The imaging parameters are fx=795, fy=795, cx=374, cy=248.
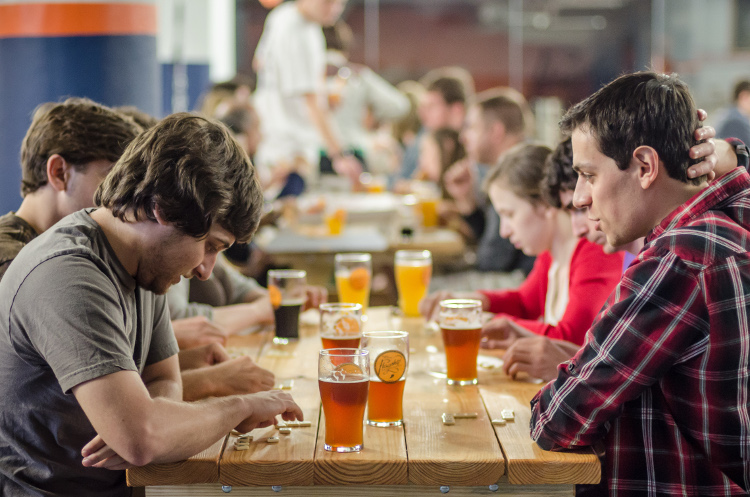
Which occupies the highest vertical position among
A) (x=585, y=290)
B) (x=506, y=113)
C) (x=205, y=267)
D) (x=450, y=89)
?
(x=450, y=89)

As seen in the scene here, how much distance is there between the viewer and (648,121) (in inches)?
52.7

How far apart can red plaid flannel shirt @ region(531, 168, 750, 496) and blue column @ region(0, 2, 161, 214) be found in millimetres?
2314

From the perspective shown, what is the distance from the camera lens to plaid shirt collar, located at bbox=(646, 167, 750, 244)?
4.40 feet

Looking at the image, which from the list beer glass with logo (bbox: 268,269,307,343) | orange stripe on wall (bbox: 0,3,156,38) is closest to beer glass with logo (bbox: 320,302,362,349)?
beer glass with logo (bbox: 268,269,307,343)

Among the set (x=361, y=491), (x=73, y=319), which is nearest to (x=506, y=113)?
(x=361, y=491)

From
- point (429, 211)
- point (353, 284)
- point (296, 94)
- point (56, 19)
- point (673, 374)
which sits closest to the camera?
point (673, 374)

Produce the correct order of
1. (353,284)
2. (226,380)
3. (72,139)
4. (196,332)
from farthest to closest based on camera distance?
(353,284) < (196,332) < (72,139) < (226,380)

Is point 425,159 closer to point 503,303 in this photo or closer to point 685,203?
point 503,303

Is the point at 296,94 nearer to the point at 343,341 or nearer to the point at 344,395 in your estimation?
the point at 343,341

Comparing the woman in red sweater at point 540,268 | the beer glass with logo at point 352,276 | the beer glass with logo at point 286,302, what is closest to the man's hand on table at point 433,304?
the woman in red sweater at point 540,268

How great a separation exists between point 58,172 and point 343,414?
883 millimetres

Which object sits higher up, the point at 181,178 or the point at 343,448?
the point at 181,178

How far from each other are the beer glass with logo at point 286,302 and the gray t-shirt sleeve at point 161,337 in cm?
45

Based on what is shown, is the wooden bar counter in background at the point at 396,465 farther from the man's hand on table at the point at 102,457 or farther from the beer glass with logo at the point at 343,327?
the beer glass with logo at the point at 343,327
